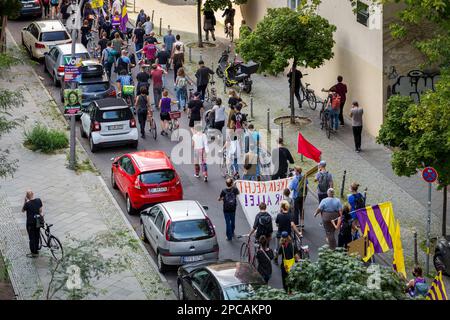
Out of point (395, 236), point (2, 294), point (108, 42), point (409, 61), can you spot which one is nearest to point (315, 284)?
point (395, 236)

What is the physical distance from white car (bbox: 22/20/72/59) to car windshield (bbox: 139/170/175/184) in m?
15.0

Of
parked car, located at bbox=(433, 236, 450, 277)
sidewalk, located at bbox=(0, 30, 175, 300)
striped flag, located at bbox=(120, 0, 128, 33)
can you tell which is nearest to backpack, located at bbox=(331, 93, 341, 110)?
sidewalk, located at bbox=(0, 30, 175, 300)

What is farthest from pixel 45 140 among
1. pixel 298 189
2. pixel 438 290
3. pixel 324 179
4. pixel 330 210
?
pixel 438 290

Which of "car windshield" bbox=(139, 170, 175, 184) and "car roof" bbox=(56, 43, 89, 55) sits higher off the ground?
"car roof" bbox=(56, 43, 89, 55)

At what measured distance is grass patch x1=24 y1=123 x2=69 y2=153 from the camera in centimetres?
3161

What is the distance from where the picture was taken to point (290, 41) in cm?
3288

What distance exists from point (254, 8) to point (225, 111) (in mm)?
9645

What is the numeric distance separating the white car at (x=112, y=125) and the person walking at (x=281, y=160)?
5269mm

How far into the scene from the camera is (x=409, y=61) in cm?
3069

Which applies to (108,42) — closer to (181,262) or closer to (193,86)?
(193,86)

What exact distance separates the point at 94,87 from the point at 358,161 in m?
9.30

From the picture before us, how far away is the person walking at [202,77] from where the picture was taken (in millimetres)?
35156

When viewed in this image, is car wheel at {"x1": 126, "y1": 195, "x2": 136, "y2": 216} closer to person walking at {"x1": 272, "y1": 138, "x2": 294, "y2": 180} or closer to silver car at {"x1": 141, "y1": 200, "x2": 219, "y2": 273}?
silver car at {"x1": 141, "y1": 200, "x2": 219, "y2": 273}

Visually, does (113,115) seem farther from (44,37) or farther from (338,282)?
(338,282)
